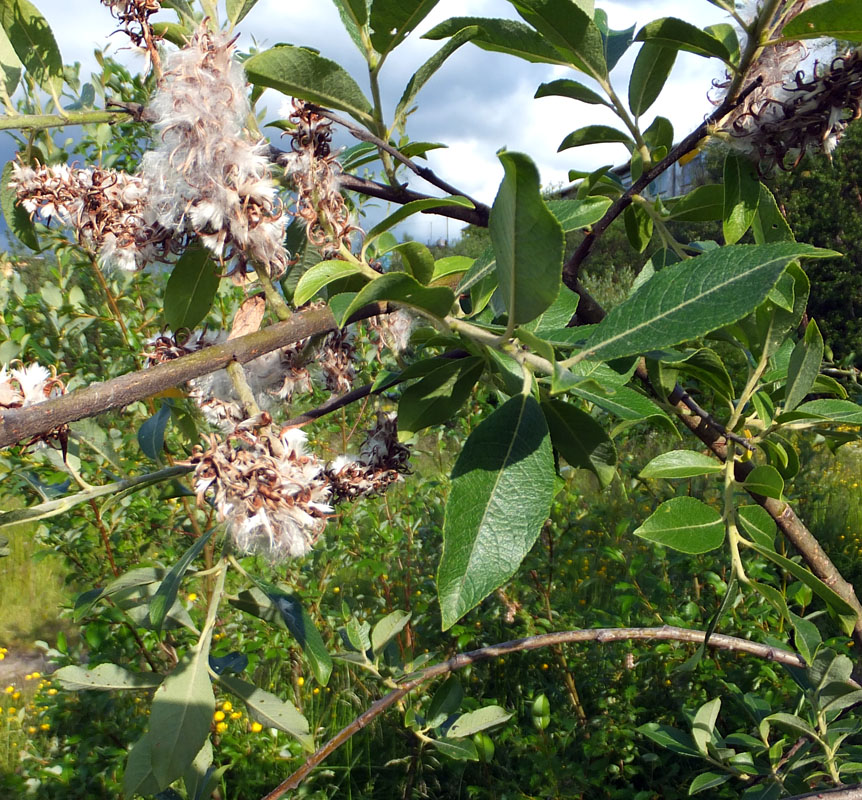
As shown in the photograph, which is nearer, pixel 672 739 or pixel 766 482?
pixel 766 482

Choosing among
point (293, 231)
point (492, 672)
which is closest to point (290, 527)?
point (293, 231)

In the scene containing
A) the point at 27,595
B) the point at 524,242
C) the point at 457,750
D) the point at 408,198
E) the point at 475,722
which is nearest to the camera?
the point at 524,242

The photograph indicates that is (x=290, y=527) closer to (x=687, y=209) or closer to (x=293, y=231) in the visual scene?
(x=293, y=231)

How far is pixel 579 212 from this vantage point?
0.48 meters

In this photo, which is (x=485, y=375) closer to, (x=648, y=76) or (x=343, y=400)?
(x=343, y=400)

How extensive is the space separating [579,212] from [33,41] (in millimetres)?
469

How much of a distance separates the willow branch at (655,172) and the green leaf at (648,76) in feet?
0.25

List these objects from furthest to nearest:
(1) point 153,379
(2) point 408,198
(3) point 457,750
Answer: (3) point 457,750 → (2) point 408,198 → (1) point 153,379

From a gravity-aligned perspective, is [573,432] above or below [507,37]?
below

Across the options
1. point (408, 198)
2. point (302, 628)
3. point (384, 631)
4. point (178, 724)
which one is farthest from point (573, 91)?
point (384, 631)

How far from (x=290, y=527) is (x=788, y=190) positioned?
28.6ft

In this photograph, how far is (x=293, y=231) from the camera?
616 millimetres

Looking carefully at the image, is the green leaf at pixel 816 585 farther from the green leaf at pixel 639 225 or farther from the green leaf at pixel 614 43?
the green leaf at pixel 614 43

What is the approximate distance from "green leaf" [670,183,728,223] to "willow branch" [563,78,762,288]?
7 cm
